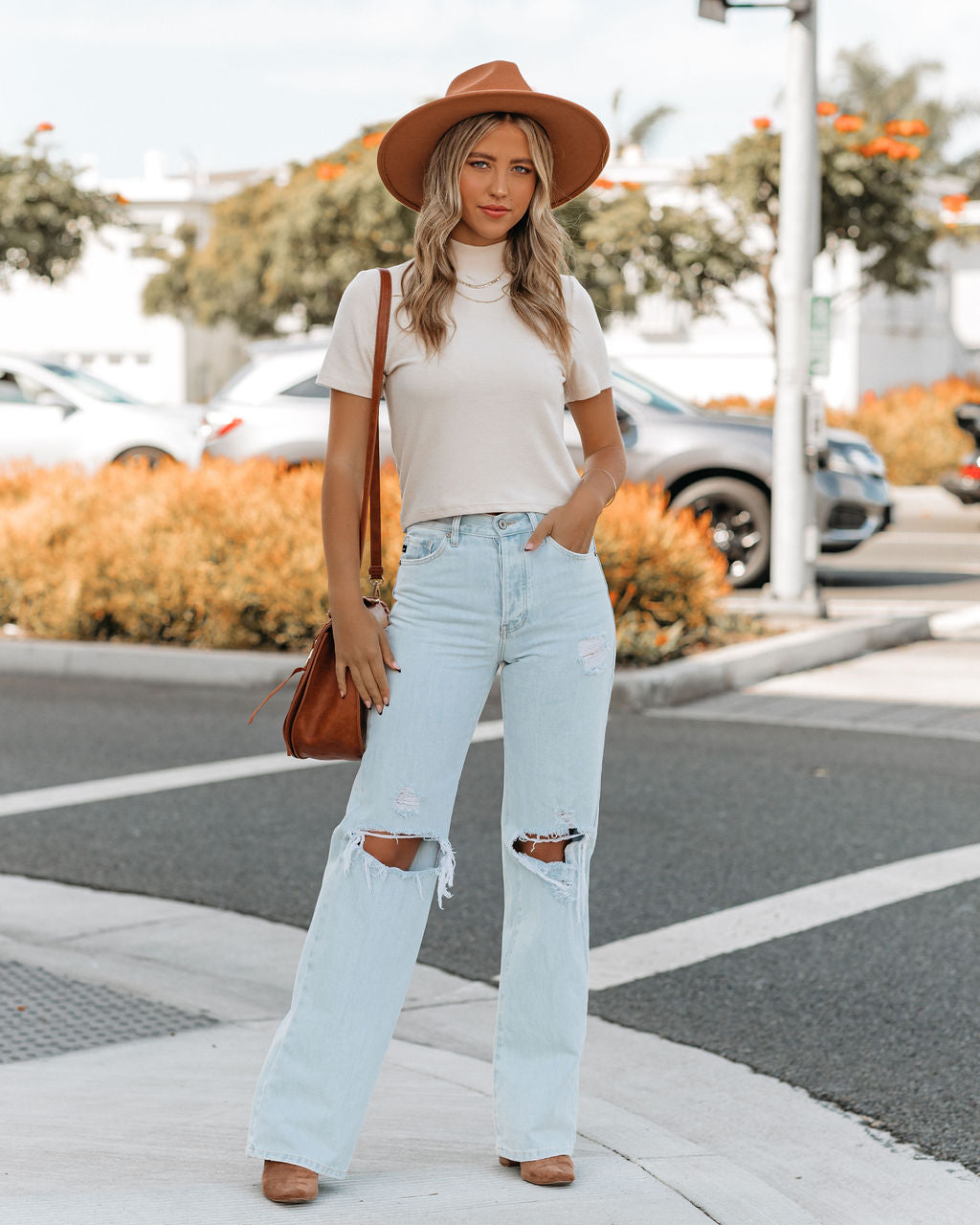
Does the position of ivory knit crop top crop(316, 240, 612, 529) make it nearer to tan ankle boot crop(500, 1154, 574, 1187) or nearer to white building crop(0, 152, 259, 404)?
tan ankle boot crop(500, 1154, 574, 1187)

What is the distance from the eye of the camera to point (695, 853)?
5727 millimetres

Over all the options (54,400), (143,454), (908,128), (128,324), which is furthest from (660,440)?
(128,324)

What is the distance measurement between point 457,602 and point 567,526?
225 millimetres

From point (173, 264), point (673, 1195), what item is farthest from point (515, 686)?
point (173, 264)

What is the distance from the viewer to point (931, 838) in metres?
5.93

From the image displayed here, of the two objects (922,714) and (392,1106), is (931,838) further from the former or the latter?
(392,1106)

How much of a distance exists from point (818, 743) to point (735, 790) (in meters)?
1.10

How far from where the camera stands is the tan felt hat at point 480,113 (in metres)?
2.91

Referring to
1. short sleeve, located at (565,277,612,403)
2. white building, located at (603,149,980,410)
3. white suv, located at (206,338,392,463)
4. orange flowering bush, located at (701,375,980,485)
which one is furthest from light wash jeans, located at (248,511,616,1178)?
white building, located at (603,149,980,410)

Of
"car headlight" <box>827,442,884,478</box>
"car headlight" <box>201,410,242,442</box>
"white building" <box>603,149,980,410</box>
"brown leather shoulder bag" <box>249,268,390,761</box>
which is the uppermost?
"white building" <box>603,149,980,410</box>

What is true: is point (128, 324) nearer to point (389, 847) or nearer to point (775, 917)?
point (775, 917)

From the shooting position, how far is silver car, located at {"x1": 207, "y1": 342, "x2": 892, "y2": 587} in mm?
12398

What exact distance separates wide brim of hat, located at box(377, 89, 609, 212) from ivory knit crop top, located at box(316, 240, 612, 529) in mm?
200

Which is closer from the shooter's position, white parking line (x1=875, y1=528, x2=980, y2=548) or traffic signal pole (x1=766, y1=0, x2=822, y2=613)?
traffic signal pole (x1=766, y1=0, x2=822, y2=613)
